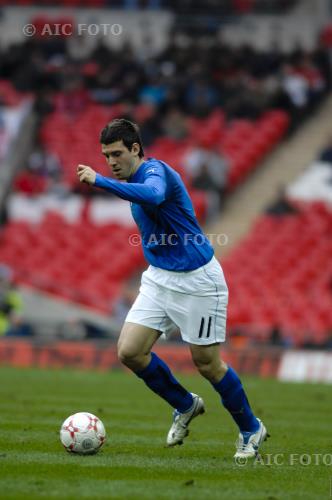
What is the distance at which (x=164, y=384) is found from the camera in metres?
9.80

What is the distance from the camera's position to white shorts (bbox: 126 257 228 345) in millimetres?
9461

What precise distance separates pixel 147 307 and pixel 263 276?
628 inches

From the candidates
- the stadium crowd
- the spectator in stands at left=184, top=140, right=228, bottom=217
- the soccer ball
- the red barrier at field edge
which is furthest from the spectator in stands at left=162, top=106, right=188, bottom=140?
the soccer ball

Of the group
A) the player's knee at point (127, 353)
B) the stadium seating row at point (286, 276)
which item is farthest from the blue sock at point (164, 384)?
the stadium seating row at point (286, 276)

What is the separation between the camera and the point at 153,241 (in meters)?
9.59

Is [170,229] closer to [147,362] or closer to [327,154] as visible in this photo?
[147,362]

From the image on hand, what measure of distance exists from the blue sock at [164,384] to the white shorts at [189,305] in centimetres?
32

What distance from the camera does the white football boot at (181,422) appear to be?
9961 millimetres

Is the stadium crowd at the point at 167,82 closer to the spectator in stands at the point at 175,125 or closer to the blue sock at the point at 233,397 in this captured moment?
the spectator in stands at the point at 175,125

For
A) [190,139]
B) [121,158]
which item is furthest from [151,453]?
[190,139]

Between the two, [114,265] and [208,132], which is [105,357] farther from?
[208,132]

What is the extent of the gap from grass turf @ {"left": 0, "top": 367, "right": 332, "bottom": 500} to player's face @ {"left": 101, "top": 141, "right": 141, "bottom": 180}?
214 cm

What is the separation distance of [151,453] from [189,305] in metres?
1.20

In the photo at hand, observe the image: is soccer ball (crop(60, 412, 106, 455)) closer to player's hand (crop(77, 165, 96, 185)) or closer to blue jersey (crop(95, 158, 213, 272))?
blue jersey (crop(95, 158, 213, 272))
